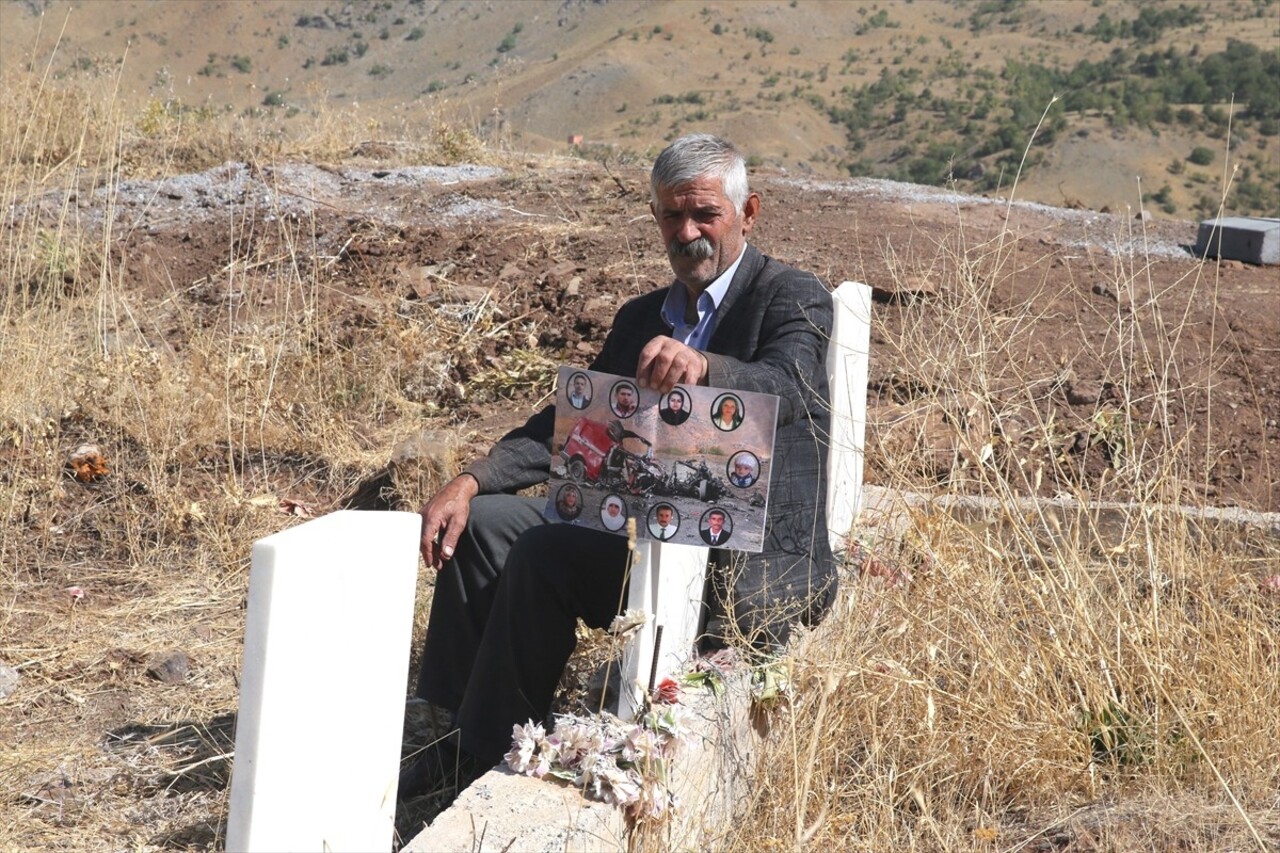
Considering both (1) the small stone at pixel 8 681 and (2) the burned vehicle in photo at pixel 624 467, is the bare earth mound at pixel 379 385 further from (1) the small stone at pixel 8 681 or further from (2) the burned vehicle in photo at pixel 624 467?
(2) the burned vehicle in photo at pixel 624 467

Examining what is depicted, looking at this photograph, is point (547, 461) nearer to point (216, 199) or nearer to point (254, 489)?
point (254, 489)

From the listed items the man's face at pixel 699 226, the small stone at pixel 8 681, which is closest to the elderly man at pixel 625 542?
the man's face at pixel 699 226

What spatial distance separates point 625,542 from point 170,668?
1625 millimetres

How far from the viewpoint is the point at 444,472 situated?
4.56 metres

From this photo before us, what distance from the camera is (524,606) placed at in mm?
2732

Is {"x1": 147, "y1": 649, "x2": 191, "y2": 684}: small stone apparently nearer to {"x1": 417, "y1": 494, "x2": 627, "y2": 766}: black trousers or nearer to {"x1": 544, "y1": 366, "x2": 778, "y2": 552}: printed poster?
{"x1": 417, "y1": 494, "x2": 627, "y2": 766}: black trousers

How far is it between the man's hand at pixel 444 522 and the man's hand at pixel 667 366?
651 mm

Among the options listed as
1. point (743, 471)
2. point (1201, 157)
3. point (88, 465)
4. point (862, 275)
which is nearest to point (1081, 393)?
point (862, 275)

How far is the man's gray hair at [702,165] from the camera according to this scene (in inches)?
112

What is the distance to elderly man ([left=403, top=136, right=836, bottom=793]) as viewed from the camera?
107 inches

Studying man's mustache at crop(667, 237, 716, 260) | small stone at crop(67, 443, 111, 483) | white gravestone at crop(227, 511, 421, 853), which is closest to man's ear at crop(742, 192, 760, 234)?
man's mustache at crop(667, 237, 716, 260)

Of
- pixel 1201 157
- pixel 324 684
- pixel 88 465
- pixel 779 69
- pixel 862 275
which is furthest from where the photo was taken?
pixel 779 69

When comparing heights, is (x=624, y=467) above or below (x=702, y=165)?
below

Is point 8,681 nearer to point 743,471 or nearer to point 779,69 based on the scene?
point 743,471
